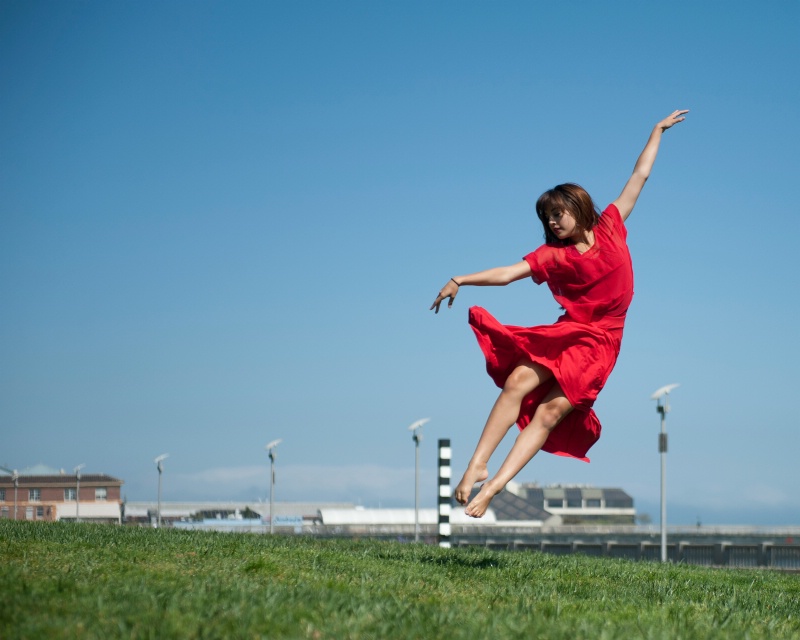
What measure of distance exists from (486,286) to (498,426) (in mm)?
926

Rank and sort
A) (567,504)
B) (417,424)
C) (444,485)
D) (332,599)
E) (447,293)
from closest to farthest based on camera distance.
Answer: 1. (332,599)
2. (447,293)
3. (444,485)
4. (417,424)
5. (567,504)

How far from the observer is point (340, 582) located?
5582 mm

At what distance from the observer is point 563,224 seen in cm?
692

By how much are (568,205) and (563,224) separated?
131 millimetres

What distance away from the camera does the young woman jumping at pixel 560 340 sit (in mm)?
6746

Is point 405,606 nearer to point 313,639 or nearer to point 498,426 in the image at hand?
point 313,639

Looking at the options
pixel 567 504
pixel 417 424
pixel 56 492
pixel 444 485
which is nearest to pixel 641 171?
pixel 444 485

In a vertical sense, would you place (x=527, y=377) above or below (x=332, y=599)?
above

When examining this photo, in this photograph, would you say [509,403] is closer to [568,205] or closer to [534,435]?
[534,435]

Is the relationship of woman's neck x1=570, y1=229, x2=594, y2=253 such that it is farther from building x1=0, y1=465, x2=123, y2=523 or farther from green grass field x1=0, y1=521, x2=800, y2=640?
building x1=0, y1=465, x2=123, y2=523

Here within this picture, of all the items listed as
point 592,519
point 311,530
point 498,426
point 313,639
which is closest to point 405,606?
point 313,639

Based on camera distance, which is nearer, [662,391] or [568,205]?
[568,205]

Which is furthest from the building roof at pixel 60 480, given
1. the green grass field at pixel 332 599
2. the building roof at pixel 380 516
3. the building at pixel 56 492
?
the green grass field at pixel 332 599

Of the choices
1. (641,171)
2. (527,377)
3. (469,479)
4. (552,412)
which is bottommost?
(469,479)
